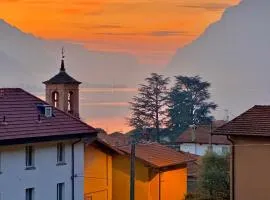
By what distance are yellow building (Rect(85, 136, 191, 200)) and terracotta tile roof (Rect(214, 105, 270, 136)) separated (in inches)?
326

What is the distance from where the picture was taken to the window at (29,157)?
33.3 meters

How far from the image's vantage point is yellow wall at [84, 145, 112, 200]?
40688 millimetres

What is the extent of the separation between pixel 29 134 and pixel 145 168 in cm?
1106

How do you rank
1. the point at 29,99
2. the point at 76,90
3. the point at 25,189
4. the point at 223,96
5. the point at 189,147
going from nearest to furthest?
the point at 25,189
the point at 29,99
the point at 76,90
the point at 189,147
the point at 223,96

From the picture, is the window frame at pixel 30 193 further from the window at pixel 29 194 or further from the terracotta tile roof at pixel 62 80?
the terracotta tile roof at pixel 62 80

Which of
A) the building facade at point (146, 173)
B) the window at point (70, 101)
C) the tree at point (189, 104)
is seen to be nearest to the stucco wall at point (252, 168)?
the building facade at point (146, 173)

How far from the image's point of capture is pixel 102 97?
147m

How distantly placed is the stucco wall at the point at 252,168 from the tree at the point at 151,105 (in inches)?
2658

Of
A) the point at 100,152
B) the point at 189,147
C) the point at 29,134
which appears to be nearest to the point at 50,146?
the point at 29,134

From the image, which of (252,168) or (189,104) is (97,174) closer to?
(252,168)

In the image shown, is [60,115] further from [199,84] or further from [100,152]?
[199,84]

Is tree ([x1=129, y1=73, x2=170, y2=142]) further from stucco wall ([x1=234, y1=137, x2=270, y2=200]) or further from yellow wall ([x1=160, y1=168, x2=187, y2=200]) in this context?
stucco wall ([x1=234, y1=137, x2=270, y2=200])

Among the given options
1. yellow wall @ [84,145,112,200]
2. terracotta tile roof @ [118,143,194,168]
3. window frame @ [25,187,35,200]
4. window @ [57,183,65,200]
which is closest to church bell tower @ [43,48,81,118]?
terracotta tile roof @ [118,143,194,168]

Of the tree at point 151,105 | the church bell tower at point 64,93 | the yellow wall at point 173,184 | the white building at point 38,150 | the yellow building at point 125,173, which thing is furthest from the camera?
the tree at point 151,105
